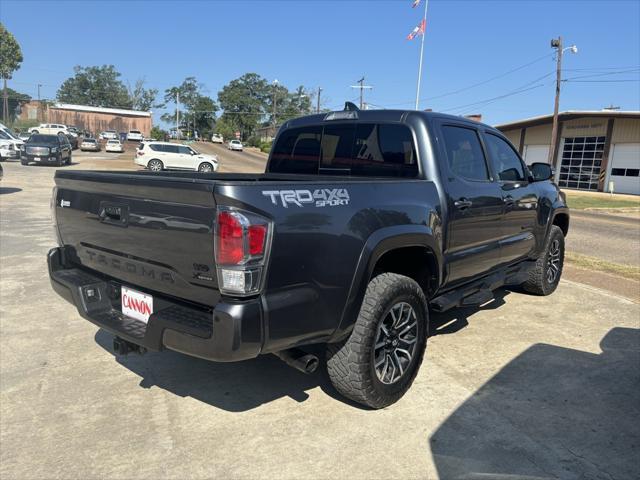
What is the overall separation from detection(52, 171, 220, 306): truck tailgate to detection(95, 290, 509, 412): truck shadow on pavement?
3.07 feet

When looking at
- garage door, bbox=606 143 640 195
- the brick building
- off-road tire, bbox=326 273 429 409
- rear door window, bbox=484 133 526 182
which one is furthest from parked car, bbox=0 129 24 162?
the brick building

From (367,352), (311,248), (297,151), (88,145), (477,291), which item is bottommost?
(367,352)

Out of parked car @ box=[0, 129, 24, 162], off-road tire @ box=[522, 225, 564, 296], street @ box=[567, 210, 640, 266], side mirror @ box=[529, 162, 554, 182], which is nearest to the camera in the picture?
side mirror @ box=[529, 162, 554, 182]

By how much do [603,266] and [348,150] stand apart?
587 cm

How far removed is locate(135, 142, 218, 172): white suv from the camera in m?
28.5

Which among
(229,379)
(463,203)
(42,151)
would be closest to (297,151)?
(463,203)

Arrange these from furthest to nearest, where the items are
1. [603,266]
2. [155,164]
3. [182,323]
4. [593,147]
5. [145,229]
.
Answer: [593,147] → [155,164] → [603,266] → [145,229] → [182,323]

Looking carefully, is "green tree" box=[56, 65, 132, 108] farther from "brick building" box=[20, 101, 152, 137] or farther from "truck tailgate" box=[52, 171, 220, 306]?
"truck tailgate" box=[52, 171, 220, 306]

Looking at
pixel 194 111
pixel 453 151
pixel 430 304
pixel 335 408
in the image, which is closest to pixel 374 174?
pixel 453 151

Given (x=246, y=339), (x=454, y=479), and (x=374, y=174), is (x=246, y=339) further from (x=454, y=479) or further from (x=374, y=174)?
(x=374, y=174)

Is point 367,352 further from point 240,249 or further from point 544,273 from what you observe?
point 544,273

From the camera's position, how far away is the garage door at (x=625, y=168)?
32688 mm

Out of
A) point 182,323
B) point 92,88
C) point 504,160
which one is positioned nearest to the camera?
point 182,323

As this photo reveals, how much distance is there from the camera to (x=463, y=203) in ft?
12.8
